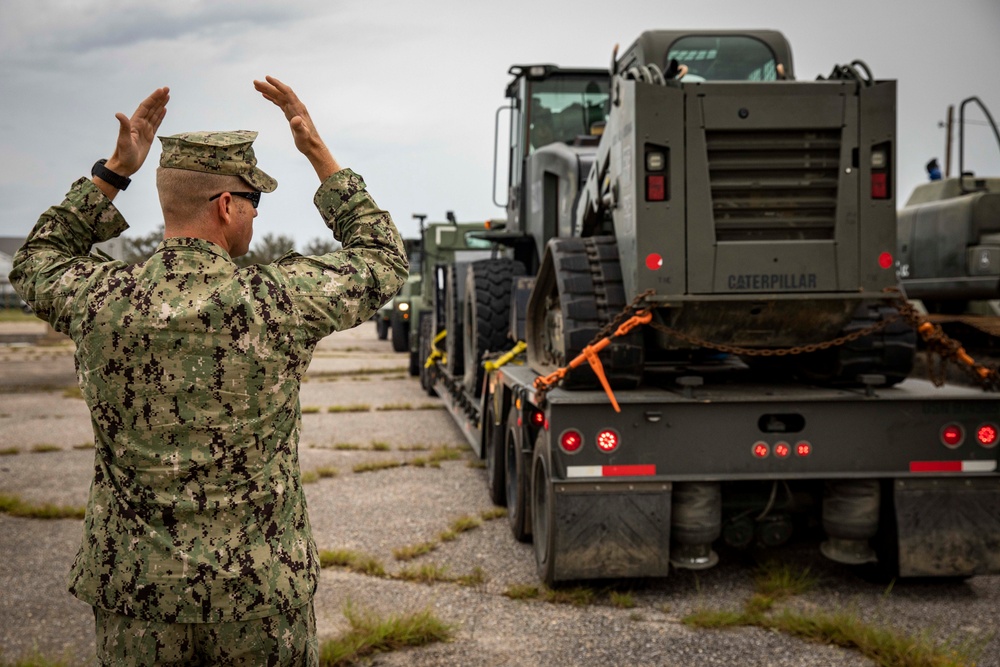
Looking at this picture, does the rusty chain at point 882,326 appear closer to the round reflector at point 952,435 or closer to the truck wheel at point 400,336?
the round reflector at point 952,435

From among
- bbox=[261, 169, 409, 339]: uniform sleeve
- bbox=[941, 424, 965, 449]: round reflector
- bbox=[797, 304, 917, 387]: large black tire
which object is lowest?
bbox=[941, 424, 965, 449]: round reflector

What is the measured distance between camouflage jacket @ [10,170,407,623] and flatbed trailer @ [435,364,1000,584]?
100 inches

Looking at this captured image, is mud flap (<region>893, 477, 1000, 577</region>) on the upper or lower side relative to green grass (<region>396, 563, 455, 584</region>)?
upper

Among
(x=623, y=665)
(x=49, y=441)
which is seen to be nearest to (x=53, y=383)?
(x=49, y=441)

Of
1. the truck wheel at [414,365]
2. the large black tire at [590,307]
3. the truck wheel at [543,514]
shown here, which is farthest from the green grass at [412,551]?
the truck wheel at [414,365]

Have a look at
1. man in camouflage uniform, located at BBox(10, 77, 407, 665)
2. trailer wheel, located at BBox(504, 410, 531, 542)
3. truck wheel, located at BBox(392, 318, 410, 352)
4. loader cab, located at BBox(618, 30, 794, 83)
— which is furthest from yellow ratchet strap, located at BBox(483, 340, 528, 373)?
truck wheel, located at BBox(392, 318, 410, 352)

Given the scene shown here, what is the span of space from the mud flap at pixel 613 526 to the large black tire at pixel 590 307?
561mm

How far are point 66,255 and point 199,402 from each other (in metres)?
0.53

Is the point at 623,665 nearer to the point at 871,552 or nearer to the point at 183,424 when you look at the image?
the point at 871,552

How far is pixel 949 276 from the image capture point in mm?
10344

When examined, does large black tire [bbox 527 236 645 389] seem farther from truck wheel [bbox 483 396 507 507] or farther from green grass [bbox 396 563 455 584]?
truck wheel [bbox 483 396 507 507]

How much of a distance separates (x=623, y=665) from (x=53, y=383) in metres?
14.8

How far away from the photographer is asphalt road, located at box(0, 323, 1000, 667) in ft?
13.4

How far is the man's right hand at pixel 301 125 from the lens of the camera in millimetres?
2238
